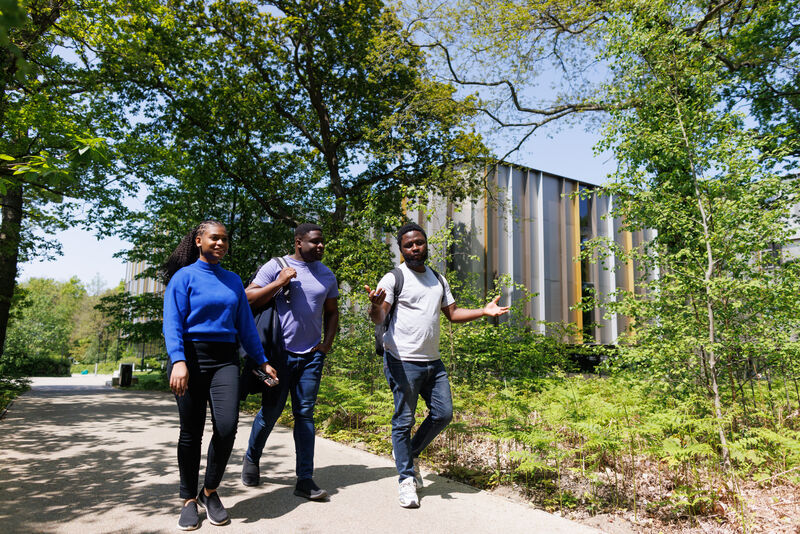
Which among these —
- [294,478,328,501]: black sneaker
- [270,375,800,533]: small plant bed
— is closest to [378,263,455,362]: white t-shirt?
[270,375,800,533]: small plant bed

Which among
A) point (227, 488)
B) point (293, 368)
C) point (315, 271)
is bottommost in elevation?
point (227, 488)

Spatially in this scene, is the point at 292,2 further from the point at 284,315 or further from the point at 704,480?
the point at 704,480

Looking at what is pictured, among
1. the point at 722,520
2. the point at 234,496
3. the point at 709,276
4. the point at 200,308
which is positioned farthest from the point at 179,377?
the point at 709,276

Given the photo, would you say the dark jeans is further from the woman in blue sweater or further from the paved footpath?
the paved footpath

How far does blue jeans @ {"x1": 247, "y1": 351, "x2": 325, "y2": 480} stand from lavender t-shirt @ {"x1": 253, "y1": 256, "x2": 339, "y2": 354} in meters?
0.12

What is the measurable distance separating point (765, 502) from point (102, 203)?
18.0 m

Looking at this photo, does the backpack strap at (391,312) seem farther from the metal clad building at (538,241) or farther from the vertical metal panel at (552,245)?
the vertical metal panel at (552,245)

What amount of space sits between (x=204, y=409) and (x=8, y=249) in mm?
13490

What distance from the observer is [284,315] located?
410 cm

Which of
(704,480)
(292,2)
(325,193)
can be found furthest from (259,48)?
(704,480)

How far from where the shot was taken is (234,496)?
3912 mm

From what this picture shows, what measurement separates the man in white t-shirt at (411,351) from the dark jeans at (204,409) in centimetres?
118

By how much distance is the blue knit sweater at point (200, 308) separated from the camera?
10.6 feet

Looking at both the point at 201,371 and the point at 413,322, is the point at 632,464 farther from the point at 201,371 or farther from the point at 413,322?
the point at 201,371
